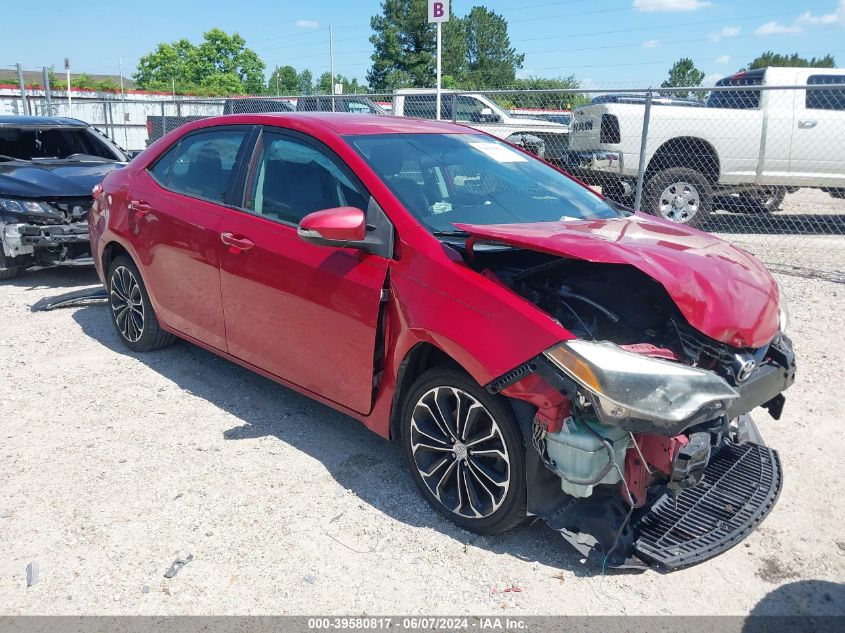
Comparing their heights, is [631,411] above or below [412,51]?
below

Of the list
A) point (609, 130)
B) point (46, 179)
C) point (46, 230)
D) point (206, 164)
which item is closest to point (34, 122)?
point (46, 179)

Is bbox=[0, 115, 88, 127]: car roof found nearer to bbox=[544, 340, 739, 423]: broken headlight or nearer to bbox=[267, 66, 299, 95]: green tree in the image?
bbox=[544, 340, 739, 423]: broken headlight

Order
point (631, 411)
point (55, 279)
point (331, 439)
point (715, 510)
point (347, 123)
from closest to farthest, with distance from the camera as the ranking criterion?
point (631, 411) → point (715, 510) → point (347, 123) → point (331, 439) → point (55, 279)

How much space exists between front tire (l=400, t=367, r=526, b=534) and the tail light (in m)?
7.53

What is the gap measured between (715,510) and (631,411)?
904 mm

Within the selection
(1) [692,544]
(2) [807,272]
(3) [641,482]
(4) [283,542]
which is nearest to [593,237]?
(3) [641,482]

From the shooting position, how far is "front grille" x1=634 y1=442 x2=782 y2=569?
9.27 feet

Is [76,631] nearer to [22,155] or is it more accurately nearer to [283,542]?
[283,542]

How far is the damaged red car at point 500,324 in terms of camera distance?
272cm

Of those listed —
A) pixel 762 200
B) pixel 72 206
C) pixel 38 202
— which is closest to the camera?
pixel 38 202

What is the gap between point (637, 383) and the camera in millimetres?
2592

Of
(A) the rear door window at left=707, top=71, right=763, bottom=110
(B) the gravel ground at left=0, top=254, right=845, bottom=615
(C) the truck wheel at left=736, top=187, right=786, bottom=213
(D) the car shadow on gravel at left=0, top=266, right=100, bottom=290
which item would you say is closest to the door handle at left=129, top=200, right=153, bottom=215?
(B) the gravel ground at left=0, top=254, right=845, bottom=615

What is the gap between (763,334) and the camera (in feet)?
9.80

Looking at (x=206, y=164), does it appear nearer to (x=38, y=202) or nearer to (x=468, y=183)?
(x=468, y=183)
